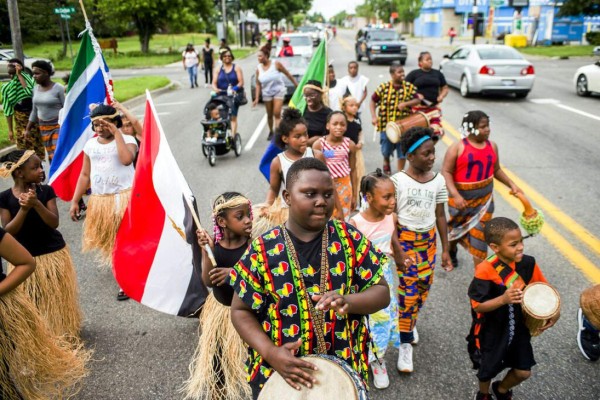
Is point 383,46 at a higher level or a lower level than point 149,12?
lower

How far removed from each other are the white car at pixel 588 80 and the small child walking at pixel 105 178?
15.1 m

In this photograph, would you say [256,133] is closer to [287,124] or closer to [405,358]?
[287,124]

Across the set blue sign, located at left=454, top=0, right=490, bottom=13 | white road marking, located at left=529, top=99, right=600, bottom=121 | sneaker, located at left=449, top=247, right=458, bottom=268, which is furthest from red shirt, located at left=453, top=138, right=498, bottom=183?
blue sign, located at left=454, top=0, right=490, bottom=13

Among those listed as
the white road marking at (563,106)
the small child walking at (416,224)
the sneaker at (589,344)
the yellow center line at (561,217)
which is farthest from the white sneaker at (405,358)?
the white road marking at (563,106)

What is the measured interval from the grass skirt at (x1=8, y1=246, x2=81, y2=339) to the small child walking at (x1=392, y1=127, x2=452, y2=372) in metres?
2.61

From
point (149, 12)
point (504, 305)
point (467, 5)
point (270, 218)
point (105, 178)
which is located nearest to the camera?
point (504, 305)

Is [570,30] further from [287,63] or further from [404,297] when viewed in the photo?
[404,297]

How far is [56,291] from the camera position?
394 cm

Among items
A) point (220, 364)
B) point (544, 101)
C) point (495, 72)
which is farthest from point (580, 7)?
point (220, 364)

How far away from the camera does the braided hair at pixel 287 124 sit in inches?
173

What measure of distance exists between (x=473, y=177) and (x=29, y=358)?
12.3ft

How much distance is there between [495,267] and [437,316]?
1.46 metres

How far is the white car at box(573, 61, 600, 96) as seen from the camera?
1538 cm

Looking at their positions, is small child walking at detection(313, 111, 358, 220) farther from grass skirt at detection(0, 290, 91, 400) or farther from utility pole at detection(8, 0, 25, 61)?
utility pole at detection(8, 0, 25, 61)
